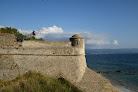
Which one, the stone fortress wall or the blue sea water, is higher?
the stone fortress wall

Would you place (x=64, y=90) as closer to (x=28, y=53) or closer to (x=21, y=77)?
(x=21, y=77)

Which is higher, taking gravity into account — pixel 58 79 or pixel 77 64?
pixel 77 64

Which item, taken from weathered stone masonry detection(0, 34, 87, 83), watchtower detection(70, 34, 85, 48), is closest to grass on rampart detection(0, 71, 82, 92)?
weathered stone masonry detection(0, 34, 87, 83)

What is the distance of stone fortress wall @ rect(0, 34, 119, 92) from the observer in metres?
12.9

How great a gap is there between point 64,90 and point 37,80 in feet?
10.1

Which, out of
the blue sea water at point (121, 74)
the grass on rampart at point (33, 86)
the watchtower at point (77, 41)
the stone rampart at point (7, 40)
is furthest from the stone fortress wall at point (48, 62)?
the blue sea water at point (121, 74)

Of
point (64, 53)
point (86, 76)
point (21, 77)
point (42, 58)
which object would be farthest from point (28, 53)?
point (86, 76)

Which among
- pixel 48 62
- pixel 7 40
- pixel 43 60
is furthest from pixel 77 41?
pixel 7 40

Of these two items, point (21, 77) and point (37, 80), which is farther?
point (21, 77)

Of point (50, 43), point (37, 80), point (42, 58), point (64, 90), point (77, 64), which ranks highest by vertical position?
point (50, 43)

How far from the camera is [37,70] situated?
13.3m

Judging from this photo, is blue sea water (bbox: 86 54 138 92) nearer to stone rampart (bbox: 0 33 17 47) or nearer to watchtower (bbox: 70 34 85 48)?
watchtower (bbox: 70 34 85 48)

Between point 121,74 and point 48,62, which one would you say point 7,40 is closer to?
point 48,62

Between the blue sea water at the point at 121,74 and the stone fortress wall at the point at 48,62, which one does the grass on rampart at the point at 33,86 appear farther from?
the blue sea water at the point at 121,74
